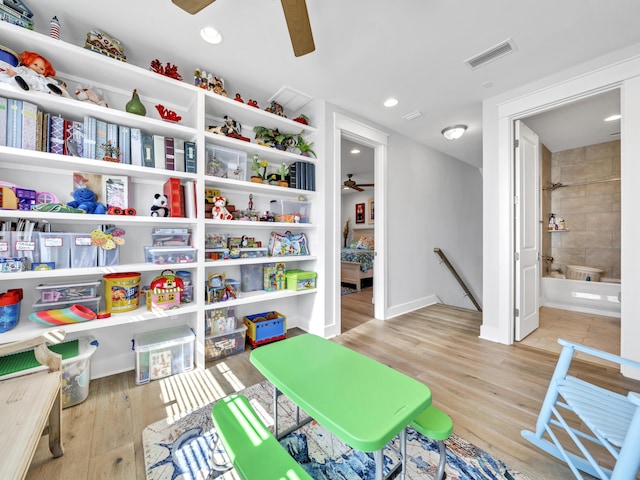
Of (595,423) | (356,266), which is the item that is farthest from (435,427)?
(356,266)

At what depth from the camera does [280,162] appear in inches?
112

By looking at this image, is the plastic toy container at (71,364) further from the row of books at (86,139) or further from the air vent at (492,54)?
the air vent at (492,54)

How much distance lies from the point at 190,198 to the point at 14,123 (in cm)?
102

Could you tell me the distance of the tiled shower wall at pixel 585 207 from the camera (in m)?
3.90

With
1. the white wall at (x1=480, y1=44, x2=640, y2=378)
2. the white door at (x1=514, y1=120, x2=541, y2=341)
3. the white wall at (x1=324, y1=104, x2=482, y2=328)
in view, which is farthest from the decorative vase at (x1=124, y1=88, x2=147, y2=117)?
the white door at (x1=514, y1=120, x2=541, y2=341)

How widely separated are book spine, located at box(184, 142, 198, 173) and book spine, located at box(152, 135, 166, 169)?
0.16 meters

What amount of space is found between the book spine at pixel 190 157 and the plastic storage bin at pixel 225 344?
55.9 inches

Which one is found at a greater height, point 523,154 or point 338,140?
point 338,140

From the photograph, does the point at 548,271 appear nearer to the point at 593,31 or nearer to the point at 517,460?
the point at 593,31

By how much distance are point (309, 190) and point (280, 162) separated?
48 centimetres

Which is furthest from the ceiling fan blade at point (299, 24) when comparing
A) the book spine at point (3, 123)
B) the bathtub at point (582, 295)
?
the bathtub at point (582, 295)

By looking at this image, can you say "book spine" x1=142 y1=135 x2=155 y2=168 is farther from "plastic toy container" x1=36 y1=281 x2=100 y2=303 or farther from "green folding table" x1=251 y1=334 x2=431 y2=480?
"green folding table" x1=251 y1=334 x2=431 y2=480

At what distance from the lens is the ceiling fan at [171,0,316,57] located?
1.26 metres

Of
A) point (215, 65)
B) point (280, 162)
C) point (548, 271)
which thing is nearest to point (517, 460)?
point (280, 162)
